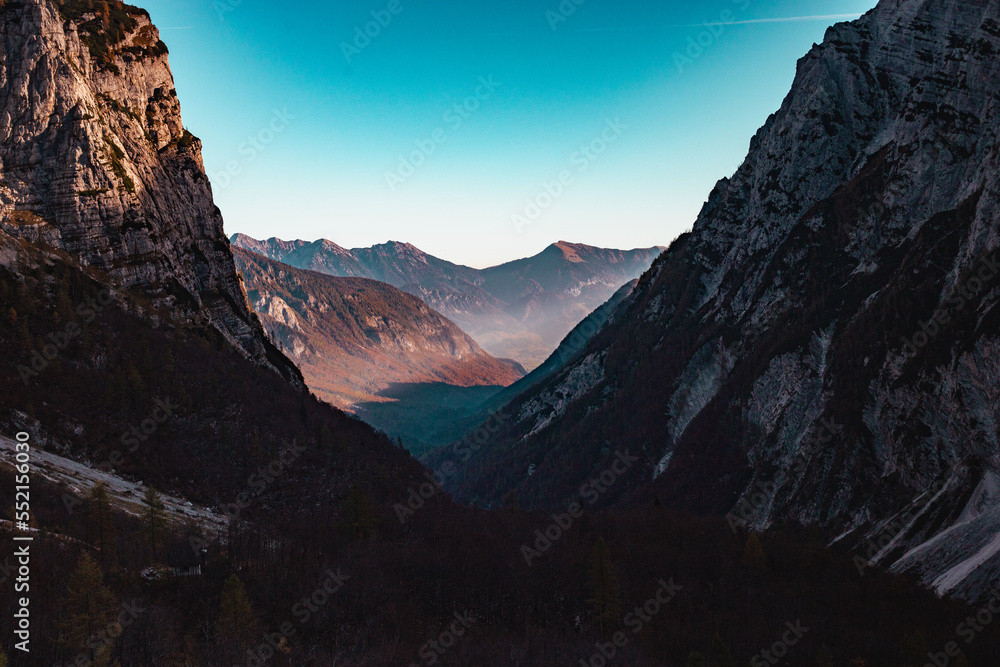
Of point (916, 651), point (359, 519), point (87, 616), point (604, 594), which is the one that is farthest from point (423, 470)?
point (916, 651)

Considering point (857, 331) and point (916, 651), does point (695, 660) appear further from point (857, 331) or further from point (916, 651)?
point (857, 331)

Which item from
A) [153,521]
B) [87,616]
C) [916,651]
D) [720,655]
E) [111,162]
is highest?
[111,162]

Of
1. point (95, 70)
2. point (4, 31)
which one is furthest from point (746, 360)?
point (4, 31)

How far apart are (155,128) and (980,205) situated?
136m

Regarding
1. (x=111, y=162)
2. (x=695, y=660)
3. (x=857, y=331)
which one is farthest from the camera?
(x=857, y=331)

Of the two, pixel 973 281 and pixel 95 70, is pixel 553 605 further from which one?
pixel 95 70

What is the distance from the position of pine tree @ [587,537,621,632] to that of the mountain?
3383 centimetres

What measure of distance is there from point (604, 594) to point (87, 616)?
4740 cm

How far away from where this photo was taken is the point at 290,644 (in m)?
53.8

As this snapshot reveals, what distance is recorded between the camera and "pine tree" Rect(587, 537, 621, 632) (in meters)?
64.4

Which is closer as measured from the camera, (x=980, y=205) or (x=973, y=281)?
(x=973, y=281)

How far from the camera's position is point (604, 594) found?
2547 inches

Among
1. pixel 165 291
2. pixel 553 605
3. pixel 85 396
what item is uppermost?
pixel 165 291

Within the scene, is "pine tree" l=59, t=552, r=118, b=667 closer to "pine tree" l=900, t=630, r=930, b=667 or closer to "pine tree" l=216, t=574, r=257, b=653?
"pine tree" l=216, t=574, r=257, b=653
